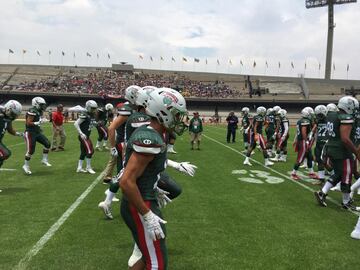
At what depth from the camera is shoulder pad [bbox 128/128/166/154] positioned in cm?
322

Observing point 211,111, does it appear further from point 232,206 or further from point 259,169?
point 232,206

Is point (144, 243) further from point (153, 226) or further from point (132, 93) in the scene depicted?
point (132, 93)

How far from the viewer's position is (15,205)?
794cm

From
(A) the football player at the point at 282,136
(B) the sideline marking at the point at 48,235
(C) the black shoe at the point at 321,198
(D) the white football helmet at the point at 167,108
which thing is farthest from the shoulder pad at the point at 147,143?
(A) the football player at the point at 282,136

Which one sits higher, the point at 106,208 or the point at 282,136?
the point at 282,136

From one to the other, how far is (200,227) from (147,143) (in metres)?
3.71

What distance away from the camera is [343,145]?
771cm

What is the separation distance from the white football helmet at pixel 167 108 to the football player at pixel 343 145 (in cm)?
479

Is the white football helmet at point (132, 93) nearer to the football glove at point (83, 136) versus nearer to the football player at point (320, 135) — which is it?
the football glove at point (83, 136)

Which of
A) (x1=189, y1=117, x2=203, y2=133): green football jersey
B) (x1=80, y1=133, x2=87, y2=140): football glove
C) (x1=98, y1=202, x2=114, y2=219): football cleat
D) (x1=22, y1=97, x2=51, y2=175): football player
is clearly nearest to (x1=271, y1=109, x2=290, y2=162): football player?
(x1=189, y1=117, x2=203, y2=133): green football jersey

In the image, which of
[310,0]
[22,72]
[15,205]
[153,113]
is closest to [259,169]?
[15,205]

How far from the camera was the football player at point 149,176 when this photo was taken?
3242 mm

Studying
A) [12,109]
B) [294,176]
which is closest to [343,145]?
[294,176]

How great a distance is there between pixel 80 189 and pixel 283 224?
193 inches
